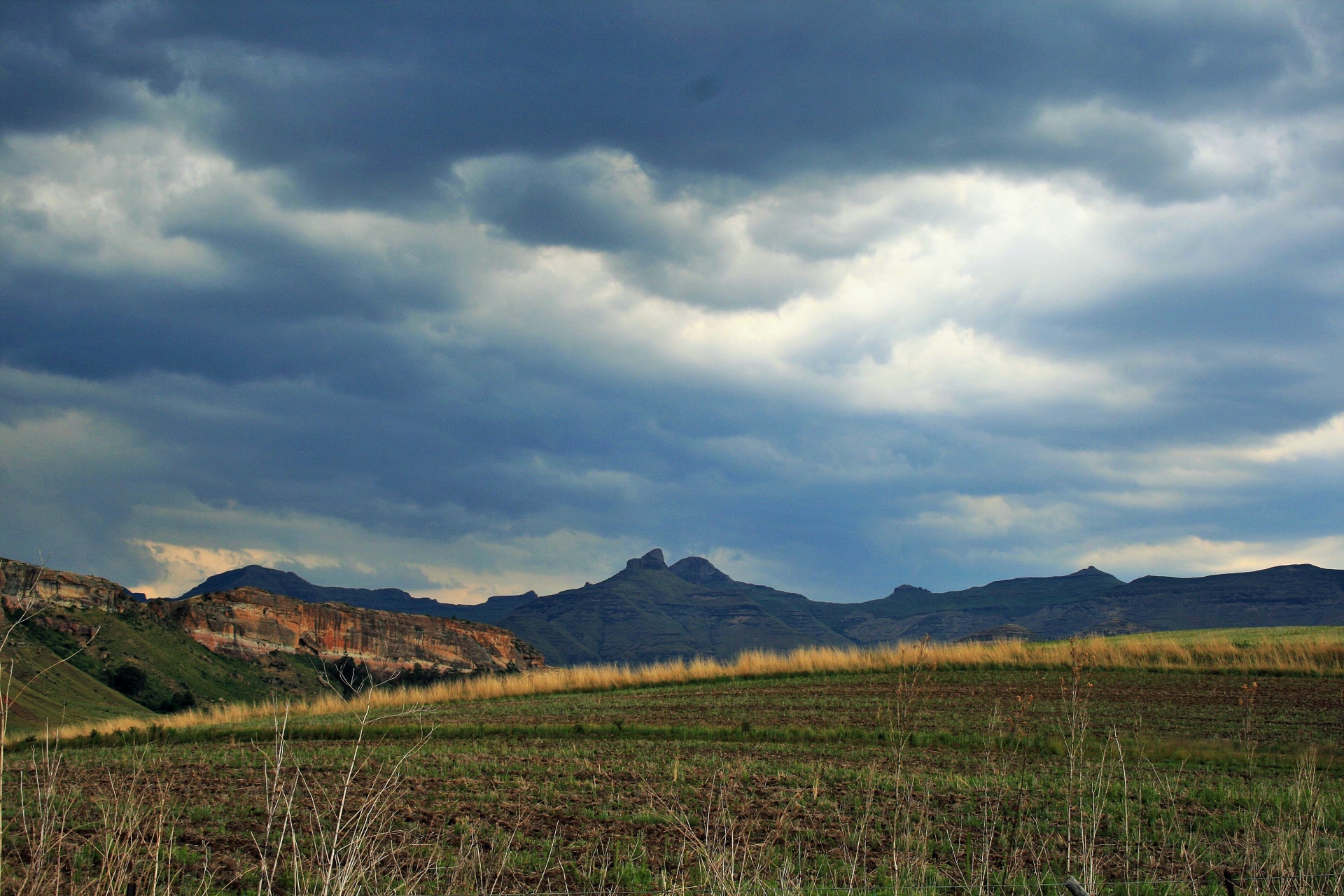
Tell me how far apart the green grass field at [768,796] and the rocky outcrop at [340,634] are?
43.5m

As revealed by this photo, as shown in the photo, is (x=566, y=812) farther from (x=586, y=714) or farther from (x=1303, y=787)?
(x=586, y=714)

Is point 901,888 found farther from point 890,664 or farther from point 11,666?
point 890,664

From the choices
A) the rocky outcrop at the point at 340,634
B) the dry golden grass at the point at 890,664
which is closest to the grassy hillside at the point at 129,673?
the rocky outcrop at the point at 340,634

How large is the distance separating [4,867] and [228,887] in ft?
6.21

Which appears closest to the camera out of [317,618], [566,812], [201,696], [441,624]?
[566,812]

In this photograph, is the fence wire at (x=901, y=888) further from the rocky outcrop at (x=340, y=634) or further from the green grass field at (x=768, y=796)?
the rocky outcrop at (x=340, y=634)

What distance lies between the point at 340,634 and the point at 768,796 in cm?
8319

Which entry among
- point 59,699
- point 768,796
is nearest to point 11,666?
point 768,796

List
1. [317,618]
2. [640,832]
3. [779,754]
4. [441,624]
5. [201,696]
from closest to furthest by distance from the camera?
[640,832]
[779,754]
[201,696]
[317,618]
[441,624]

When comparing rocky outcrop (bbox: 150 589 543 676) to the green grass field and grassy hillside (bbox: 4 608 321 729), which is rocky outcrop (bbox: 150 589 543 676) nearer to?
grassy hillside (bbox: 4 608 321 729)

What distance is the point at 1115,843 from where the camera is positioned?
29.3 feet

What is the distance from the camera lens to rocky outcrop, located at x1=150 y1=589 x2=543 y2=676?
6894 cm

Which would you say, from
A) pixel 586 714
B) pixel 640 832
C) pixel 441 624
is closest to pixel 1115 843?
pixel 640 832

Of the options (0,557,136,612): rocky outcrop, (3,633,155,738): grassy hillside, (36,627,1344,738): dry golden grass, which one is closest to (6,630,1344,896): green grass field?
(36,627,1344,738): dry golden grass
